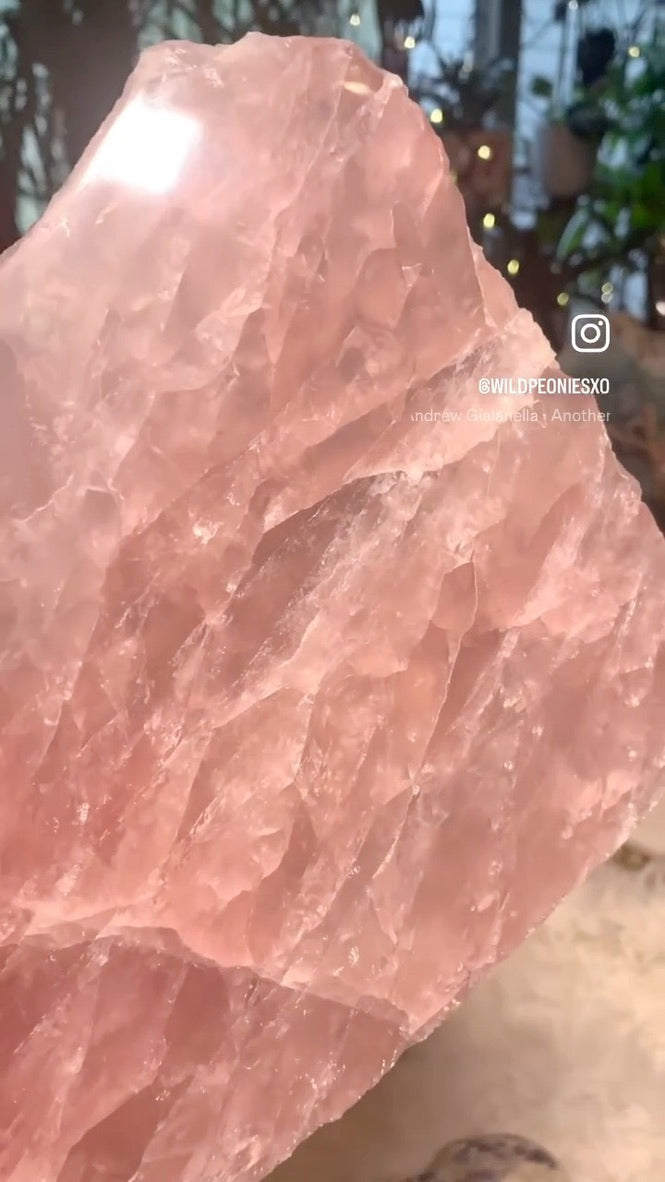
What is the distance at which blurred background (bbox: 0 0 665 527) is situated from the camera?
1.18m

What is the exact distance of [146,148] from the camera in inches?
22.6

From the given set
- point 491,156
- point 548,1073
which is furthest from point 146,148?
point 491,156

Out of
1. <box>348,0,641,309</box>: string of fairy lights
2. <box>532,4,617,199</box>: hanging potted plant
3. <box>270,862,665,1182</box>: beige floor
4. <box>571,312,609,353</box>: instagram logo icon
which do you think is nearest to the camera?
<box>270,862,665,1182</box>: beige floor

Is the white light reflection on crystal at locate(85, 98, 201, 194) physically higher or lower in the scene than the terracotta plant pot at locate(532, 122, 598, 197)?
higher

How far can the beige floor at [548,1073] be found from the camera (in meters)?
0.76

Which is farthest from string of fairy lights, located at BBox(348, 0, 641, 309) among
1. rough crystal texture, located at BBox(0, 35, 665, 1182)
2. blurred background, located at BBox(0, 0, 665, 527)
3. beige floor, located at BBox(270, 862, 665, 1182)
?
beige floor, located at BBox(270, 862, 665, 1182)

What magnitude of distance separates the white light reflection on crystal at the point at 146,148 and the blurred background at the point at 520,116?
2.22ft

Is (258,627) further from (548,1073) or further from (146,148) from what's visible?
(548,1073)

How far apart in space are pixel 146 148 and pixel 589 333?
28.6 inches

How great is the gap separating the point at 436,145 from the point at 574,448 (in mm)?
192

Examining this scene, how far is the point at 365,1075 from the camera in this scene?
598 millimetres

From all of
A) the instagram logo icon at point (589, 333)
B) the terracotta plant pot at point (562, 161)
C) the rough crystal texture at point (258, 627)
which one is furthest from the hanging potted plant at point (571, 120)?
the rough crystal texture at point (258, 627)

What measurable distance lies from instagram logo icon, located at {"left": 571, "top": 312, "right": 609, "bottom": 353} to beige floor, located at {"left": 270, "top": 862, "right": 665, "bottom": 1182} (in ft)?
1.94

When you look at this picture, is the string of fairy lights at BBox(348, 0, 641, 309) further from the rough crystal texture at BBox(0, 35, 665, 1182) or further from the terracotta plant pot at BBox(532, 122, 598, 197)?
the rough crystal texture at BBox(0, 35, 665, 1182)
